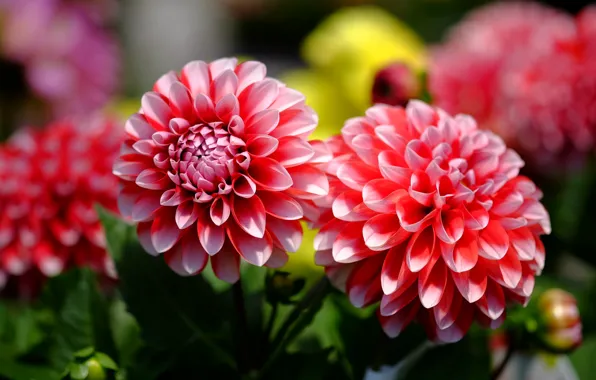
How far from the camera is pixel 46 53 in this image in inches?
34.9

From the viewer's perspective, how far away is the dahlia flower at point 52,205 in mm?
484

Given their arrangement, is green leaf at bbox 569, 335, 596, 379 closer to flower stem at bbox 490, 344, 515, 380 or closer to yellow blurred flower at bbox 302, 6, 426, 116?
flower stem at bbox 490, 344, 515, 380

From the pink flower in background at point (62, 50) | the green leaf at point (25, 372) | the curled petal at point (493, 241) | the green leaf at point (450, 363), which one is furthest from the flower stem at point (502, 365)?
the pink flower in background at point (62, 50)

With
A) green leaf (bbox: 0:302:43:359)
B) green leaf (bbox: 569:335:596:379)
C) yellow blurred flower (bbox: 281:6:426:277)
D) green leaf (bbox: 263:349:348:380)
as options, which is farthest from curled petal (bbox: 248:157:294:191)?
yellow blurred flower (bbox: 281:6:426:277)

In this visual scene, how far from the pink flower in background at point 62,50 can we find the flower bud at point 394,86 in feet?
1.74

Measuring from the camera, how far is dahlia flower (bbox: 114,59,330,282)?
0.31 metres

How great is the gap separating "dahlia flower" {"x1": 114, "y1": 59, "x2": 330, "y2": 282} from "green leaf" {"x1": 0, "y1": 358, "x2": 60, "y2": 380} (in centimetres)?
14

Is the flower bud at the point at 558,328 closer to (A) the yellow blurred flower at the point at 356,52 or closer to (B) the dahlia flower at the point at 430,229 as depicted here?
(B) the dahlia flower at the point at 430,229

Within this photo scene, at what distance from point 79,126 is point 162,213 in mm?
270

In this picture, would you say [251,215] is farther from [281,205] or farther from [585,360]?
Answer: [585,360]

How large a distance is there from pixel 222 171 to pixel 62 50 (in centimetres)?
66

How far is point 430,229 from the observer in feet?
1.07

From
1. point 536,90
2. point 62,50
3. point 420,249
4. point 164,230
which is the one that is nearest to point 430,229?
point 420,249

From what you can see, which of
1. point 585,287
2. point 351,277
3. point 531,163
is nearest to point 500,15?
point 531,163
